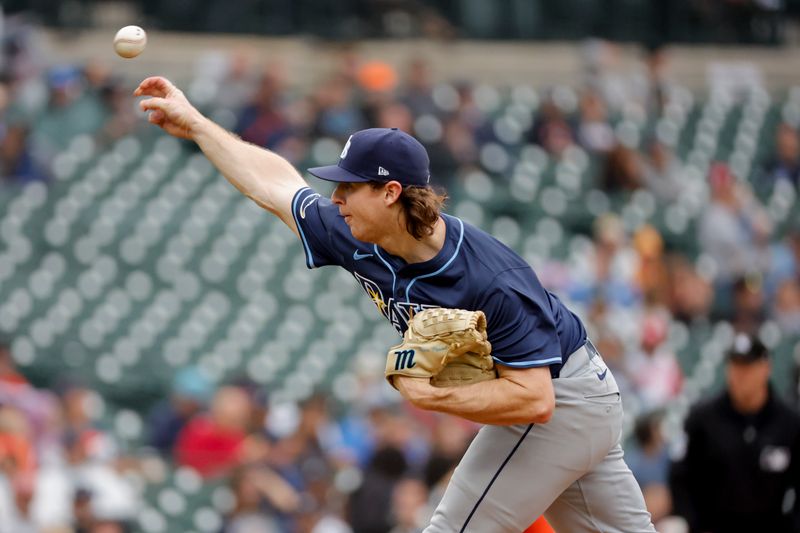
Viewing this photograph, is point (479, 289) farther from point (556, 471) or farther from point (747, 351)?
point (747, 351)

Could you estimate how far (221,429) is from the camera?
8633 mm

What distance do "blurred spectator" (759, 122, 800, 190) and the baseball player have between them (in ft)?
36.6

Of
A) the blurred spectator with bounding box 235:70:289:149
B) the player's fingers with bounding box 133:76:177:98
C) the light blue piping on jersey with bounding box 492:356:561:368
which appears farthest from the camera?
the blurred spectator with bounding box 235:70:289:149

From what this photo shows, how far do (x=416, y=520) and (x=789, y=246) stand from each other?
6756 mm

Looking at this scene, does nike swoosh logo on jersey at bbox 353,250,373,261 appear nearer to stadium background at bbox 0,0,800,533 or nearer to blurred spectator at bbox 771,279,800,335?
stadium background at bbox 0,0,800,533

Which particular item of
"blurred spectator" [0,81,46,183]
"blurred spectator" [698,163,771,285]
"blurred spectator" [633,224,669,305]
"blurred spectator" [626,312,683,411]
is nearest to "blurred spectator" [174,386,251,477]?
"blurred spectator" [626,312,683,411]

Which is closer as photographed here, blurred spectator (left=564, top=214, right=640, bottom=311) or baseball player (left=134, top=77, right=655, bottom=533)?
baseball player (left=134, top=77, right=655, bottom=533)

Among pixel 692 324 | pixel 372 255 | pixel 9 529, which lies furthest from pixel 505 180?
pixel 372 255

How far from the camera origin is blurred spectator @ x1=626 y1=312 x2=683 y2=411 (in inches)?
405

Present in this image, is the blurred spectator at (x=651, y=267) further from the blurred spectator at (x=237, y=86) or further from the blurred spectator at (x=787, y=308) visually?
the blurred spectator at (x=237, y=86)

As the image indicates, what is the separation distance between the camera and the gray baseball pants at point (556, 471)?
13.0ft

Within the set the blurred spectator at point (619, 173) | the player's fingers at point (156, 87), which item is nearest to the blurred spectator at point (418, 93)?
the blurred spectator at point (619, 173)

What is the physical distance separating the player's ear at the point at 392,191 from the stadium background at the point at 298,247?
143 inches

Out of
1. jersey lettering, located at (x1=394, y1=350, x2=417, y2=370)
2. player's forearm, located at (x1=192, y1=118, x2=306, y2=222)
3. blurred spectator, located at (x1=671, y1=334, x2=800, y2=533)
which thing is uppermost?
player's forearm, located at (x1=192, y1=118, x2=306, y2=222)
